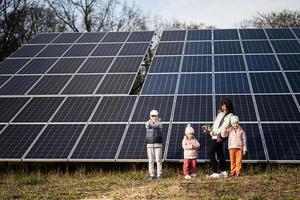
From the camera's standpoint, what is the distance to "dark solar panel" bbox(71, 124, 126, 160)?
11852 millimetres

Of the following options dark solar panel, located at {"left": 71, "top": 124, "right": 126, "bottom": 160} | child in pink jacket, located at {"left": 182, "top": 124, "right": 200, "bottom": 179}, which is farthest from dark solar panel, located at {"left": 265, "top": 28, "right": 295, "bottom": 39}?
child in pink jacket, located at {"left": 182, "top": 124, "right": 200, "bottom": 179}

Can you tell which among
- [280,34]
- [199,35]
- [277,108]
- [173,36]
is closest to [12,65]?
[173,36]

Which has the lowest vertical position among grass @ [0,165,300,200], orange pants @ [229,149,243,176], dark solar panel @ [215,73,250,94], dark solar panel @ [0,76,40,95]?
grass @ [0,165,300,200]

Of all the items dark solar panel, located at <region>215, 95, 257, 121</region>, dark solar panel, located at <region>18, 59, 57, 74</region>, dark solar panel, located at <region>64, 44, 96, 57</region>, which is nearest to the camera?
dark solar panel, located at <region>215, 95, 257, 121</region>

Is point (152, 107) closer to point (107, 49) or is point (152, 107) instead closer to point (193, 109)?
point (193, 109)

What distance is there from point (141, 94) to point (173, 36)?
21.0 feet

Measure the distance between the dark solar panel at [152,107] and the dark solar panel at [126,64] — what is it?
2.57 metres

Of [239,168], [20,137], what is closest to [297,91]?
[239,168]

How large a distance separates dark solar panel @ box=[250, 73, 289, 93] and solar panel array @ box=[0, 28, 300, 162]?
3 centimetres

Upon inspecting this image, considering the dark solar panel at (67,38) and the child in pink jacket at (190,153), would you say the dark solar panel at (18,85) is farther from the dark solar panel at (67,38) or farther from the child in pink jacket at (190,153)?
the child in pink jacket at (190,153)

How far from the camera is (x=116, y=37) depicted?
66.6 feet

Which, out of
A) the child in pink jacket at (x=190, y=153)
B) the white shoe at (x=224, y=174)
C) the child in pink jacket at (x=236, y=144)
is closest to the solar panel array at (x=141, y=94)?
the child in pink jacket at (x=190, y=153)

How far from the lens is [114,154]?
11.8 meters

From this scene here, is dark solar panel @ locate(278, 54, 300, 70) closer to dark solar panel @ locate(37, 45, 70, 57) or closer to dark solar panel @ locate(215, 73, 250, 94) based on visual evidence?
dark solar panel @ locate(215, 73, 250, 94)
